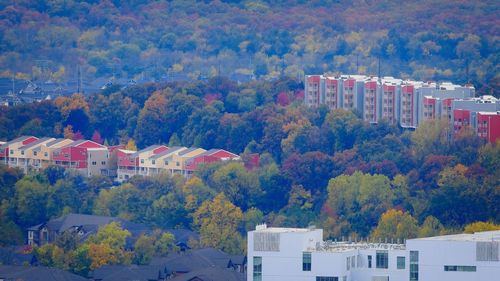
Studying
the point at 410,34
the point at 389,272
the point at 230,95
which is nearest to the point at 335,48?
the point at 410,34

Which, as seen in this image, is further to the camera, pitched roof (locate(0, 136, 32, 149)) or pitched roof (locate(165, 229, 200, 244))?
pitched roof (locate(0, 136, 32, 149))

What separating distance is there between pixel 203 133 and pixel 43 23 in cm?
4412

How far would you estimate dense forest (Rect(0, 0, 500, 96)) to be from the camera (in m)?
103

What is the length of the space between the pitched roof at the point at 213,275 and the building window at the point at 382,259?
37.1ft

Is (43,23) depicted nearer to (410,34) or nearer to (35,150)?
(410,34)

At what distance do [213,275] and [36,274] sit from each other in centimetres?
331

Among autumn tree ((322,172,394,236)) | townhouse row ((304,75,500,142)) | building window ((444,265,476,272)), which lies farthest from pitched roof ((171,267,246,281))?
townhouse row ((304,75,500,142))

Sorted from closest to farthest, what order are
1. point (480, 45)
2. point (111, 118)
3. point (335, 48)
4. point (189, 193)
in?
point (189, 193)
point (111, 118)
point (480, 45)
point (335, 48)

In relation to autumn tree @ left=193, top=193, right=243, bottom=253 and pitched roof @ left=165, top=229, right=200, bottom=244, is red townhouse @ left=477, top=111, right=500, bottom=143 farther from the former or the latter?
pitched roof @ left=165, top=229, right=200, bottom=244

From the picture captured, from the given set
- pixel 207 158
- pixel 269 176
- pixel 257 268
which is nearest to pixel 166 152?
pixel 207 158

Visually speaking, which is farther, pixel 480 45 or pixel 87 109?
pixel 480 45

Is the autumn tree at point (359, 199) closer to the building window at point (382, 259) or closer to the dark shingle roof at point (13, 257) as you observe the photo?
the dark shingle roof at point (13, 257)

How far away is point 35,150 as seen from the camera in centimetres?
7112

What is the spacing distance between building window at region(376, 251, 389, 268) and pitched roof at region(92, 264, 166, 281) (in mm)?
12748
